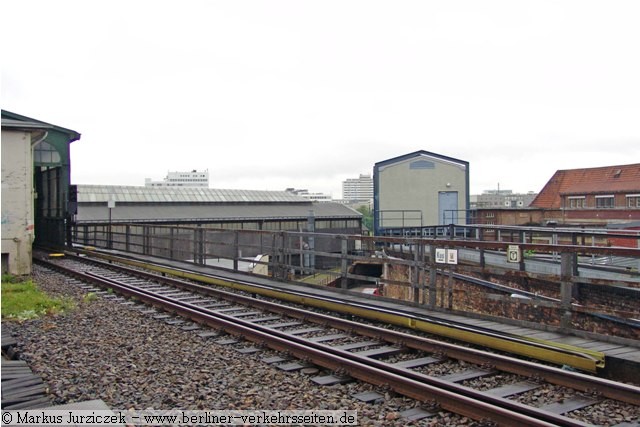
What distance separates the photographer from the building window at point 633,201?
4064 cm

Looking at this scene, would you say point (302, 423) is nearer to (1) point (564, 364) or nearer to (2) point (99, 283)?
(1) point (564, 364)

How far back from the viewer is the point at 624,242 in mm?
24375

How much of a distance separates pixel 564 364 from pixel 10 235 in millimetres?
13581

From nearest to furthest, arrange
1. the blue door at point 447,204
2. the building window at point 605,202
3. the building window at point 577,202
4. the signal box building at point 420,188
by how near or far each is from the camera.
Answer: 1. the signal box building at point 420,188
2. the blue door at point 447,204
3. the building window at point 605,202
4. the building window at point 577,202

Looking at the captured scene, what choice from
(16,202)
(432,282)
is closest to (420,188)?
(16,202)

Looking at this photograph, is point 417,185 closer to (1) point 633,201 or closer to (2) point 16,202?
(1) point 633,201

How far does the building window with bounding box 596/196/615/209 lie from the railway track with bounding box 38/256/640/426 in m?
40.8

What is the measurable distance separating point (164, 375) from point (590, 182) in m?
48.8

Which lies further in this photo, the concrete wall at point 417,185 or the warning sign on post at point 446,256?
the concrete wall at point 417,185

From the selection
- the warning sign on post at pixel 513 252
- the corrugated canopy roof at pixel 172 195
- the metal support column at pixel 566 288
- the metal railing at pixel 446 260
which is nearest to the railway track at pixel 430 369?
the metal railing at pixel 446 260

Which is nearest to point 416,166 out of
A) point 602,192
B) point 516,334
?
point 602,192

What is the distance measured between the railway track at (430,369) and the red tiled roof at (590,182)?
3986 centimetres

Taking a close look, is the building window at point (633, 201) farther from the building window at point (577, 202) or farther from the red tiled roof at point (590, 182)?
the building window at point (577, 202)

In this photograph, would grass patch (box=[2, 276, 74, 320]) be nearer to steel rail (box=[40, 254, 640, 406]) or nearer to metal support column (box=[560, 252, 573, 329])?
steel rail (box=[40, 254, 640, 406])
